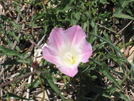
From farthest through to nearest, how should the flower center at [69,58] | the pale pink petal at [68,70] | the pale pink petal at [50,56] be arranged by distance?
the flower center at [69,58]
the pale pink petal at [50,56]
the pale pink petal at [68,70]

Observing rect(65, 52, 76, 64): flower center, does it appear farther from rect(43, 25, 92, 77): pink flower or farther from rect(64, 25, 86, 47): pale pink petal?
rect(64, 25, 86, 47): pale pink petal

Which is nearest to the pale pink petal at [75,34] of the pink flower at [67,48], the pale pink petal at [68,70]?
the pink flower at [67,48]

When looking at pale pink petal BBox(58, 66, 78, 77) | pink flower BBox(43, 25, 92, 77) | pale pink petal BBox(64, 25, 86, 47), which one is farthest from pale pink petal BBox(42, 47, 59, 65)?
pale pink petal BBox(64, 25, 86, 47)

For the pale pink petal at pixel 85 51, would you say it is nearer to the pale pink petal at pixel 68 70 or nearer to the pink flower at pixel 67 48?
the pink flower at pixel 67 48

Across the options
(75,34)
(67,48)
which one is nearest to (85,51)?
(75,34)

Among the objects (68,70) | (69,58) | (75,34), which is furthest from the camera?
(69,58)

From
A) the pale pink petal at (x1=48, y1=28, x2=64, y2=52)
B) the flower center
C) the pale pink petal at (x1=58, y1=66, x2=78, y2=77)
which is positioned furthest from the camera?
the flower center

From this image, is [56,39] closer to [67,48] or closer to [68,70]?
[67,48]
